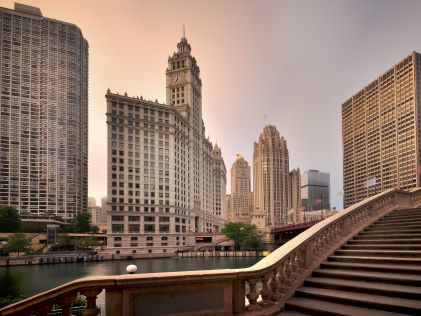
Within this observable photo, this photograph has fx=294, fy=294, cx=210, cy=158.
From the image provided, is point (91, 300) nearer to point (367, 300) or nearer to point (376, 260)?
point (367, 300)

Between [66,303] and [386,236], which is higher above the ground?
[66,303]

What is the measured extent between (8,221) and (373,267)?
113m

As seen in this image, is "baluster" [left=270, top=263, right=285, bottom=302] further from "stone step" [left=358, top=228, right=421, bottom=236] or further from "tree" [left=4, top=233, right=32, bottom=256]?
"tree" [left=4, top=233, right=32, bottom=256]

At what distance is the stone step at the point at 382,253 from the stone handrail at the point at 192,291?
210cm

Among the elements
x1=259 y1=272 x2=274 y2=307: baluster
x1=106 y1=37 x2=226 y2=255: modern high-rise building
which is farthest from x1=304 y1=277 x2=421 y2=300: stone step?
x1=106 y1=37 x2=226 y2=255: modern high-rise building

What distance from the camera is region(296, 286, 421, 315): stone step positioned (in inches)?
232

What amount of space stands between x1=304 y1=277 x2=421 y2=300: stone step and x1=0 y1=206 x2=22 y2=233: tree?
111555 mm

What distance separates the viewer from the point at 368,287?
6973 millimetres

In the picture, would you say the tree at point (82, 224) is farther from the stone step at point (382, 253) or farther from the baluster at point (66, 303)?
the baluster at point (66, 303)

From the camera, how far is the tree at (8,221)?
9438 cm

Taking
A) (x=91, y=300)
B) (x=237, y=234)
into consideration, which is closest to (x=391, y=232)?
(x=91, y=300)

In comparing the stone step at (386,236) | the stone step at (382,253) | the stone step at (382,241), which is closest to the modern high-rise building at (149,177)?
the stone step at (386,236)

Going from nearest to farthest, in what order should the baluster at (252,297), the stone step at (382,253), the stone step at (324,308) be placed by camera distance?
the stone step at (324,308), the baluster at (252,297), the stone step at (382,253)

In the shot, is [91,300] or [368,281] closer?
[91,300]
